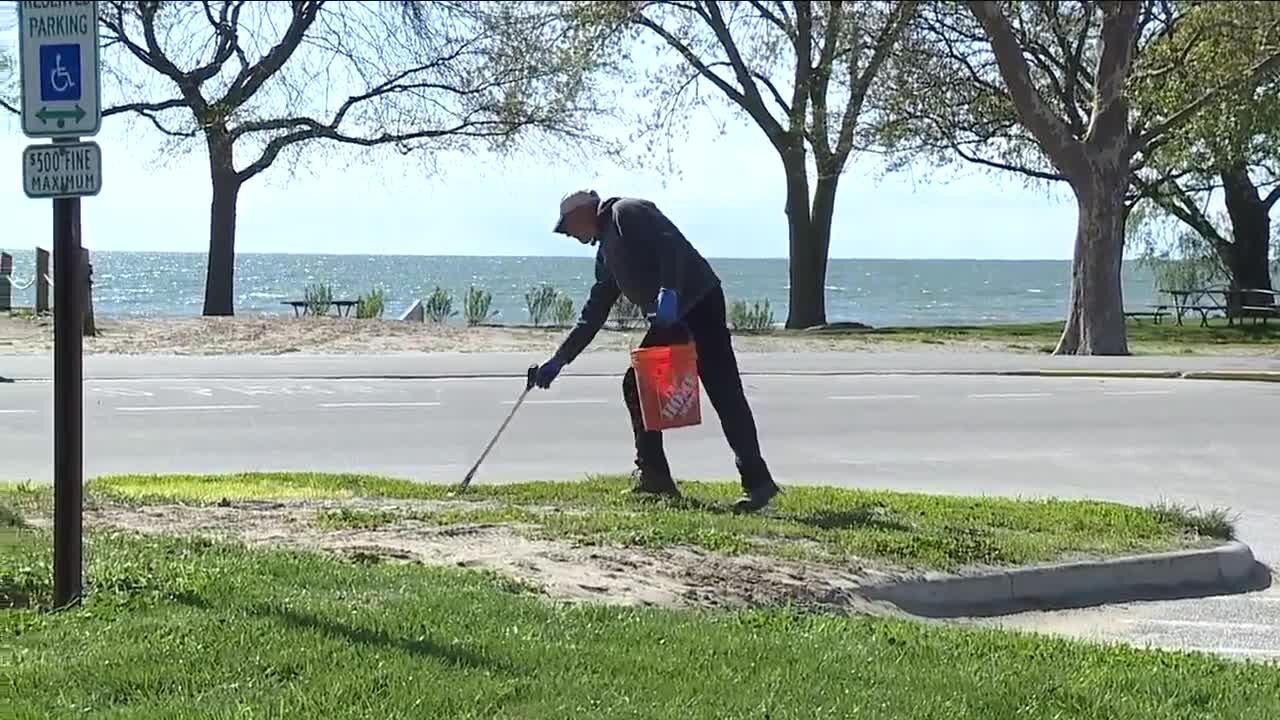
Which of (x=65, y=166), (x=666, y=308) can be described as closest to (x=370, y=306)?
(x=666, y=308)

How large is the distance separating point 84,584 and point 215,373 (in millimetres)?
13605

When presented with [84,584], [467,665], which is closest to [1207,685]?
[467,665]

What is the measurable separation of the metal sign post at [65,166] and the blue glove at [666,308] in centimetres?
327

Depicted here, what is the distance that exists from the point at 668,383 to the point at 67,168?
12.7ft

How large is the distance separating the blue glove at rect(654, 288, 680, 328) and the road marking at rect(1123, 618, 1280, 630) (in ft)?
8.87

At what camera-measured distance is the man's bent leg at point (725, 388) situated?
8859mm

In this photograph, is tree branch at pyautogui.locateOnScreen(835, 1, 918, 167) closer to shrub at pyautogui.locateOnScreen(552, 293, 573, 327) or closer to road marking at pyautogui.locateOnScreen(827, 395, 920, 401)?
shrub at pyautogui.locateOnScreen(552, 293, 573, 327)

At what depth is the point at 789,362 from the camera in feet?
72.3

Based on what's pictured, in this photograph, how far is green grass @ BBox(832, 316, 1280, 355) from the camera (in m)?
27.6

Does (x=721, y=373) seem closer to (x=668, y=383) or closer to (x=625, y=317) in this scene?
(x=668, y=383)

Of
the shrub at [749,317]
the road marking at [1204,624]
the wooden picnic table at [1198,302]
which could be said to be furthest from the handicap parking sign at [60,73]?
the wooden picnic table at [1198,302]

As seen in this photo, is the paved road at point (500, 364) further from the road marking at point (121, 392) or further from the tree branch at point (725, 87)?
the tree branch at point (725, 87)

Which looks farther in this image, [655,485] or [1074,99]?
[1074,99]

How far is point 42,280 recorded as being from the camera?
90.1 feet
